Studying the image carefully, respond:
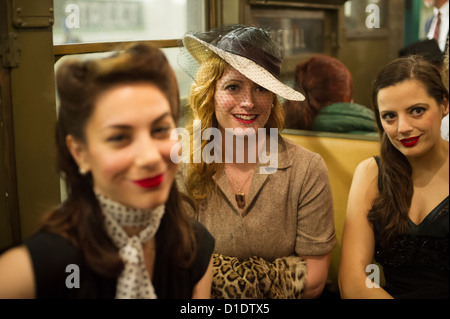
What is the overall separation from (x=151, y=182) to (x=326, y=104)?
1279 mm

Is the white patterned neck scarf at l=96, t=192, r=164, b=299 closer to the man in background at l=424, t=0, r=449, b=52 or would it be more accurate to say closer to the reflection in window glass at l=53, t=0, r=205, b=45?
the reflection in window glass at l=53, t=0, r=205, b=45

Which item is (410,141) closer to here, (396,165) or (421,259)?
(396,165)

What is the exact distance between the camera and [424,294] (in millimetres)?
1321

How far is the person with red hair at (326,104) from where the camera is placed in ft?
5.93

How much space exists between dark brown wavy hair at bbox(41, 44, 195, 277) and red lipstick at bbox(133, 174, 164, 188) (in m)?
0.10

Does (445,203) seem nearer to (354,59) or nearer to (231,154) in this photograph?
(231,154)

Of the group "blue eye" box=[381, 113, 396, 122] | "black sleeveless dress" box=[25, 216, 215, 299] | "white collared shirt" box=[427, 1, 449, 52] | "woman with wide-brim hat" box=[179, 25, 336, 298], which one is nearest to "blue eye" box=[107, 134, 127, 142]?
"black sleeveless dress" box=[25, 216, 215, 299]

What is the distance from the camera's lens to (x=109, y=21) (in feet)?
5.98

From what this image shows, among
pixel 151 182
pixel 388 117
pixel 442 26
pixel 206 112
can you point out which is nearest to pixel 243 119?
pixel 206 112

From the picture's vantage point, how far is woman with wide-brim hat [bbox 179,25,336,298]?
154 centimetres

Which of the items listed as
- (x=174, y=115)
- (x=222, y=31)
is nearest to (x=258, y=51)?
(x=222, y=31)

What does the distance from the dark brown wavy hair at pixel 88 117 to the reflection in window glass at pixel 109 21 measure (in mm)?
630

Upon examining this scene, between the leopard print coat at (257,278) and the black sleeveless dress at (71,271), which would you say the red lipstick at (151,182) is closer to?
the black sleeveless dress at (71,271)

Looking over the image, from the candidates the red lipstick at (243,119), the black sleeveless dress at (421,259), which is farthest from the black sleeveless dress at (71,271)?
the black sleeveless dress at (421,259)
